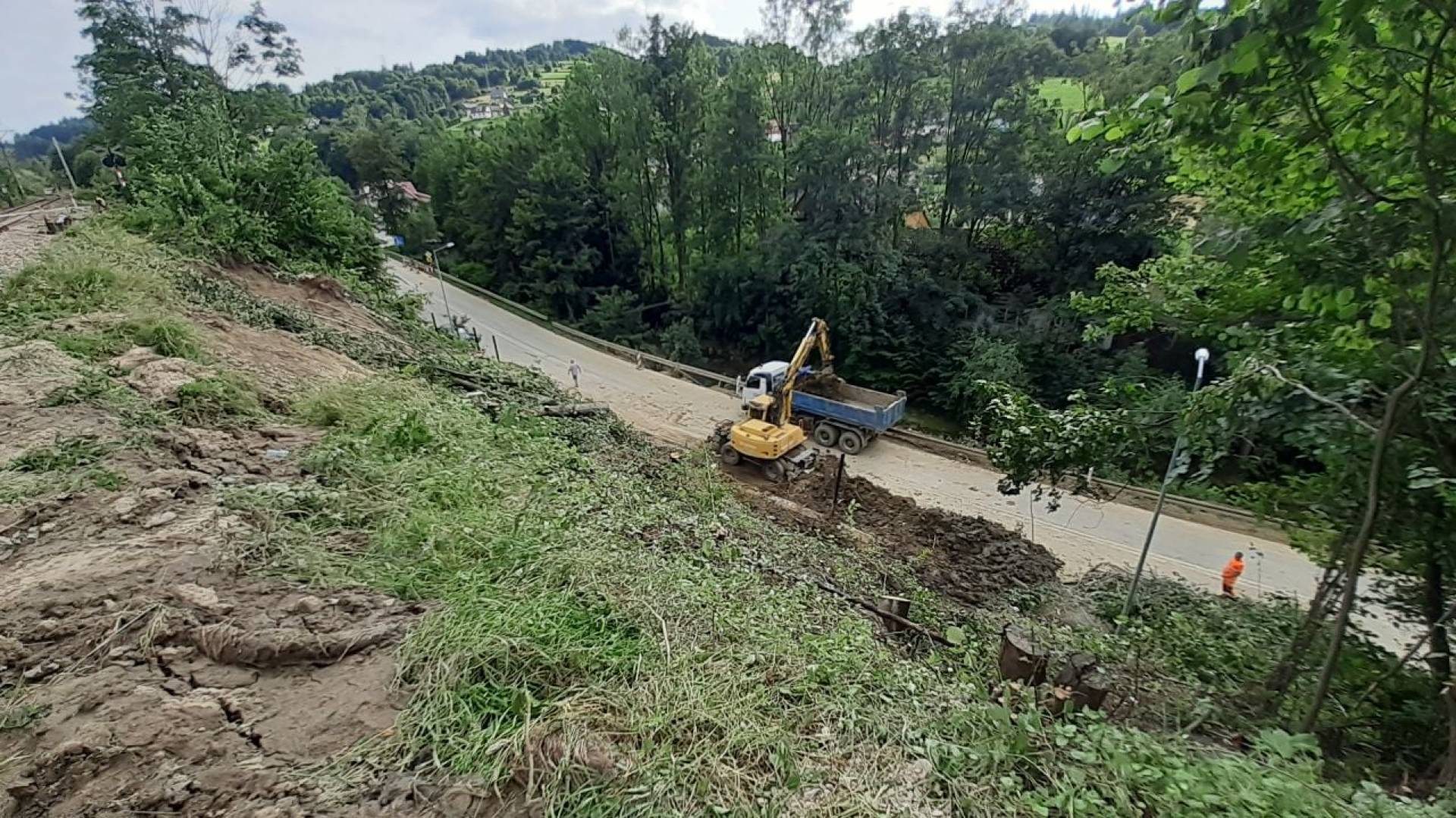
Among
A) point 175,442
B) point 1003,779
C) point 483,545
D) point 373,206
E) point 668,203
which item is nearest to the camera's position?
point 1003,779

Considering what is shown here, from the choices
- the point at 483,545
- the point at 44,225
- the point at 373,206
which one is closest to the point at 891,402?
the point at 483,545

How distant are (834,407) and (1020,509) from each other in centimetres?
464

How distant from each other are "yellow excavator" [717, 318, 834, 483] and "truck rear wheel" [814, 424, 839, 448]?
1313mm

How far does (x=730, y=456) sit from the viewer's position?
13.6m

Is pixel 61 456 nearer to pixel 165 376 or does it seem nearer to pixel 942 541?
pixel 165 376

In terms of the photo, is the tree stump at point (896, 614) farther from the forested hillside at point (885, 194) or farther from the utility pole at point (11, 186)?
the utility pole at point (11, 186)

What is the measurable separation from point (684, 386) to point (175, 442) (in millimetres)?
15483

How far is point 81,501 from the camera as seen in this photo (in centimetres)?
406

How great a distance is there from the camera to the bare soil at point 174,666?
7.72ft

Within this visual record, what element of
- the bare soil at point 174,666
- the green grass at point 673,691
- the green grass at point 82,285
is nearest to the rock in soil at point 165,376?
the bare soil at point 174,666

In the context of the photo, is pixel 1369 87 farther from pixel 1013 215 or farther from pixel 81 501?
pixel 1013 215

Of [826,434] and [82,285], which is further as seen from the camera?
[826,434]

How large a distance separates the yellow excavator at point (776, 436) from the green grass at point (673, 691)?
8030mm

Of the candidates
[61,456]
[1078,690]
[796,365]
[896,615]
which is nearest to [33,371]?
[61,456]
